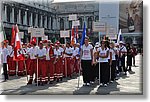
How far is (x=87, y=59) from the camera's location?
7.91m

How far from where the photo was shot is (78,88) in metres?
7.64

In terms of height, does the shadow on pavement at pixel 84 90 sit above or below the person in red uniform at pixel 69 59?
below

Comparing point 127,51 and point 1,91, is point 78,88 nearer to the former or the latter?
point 1,91

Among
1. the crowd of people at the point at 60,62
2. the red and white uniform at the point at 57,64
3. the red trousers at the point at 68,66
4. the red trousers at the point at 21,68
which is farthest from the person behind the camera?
the red trousers at the point at 21,68

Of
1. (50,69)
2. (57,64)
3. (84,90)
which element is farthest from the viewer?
(57,64)

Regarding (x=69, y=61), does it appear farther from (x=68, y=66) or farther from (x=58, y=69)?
(x=58, y=69)

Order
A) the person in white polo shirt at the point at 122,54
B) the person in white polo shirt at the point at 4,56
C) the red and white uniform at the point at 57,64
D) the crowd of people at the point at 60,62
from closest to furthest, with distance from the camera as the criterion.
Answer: the crowd of people at the point at 60,62
the red and white uniform at the point at 57,64
the person in white polo shirt at the point at 4,56
the person in white polo shirt at the point at 122,54

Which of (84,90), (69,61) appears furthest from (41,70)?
(69,61)

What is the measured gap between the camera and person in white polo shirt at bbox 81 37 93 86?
7816 millimetres

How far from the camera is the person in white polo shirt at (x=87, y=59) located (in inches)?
308

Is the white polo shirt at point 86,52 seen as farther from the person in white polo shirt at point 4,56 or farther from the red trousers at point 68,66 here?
the person in white polo shirt at point 4,56

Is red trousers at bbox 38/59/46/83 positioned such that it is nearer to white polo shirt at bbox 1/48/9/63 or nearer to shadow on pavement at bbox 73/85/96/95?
shadow on pavement at bbox 73/85/96/95

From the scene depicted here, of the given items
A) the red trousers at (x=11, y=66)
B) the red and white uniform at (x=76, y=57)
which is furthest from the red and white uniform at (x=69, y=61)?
the red trousers at (x=11, y=66)

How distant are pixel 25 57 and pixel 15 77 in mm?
720
